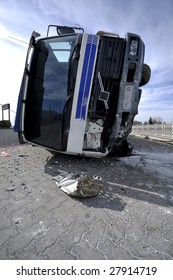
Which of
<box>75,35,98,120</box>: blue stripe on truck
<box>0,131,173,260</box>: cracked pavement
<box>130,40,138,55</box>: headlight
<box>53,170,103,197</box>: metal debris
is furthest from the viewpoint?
<box>130,40,138,55</box>: headlight

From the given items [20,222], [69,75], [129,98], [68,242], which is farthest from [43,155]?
[68,242]

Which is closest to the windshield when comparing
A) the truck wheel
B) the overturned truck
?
the overturned truck


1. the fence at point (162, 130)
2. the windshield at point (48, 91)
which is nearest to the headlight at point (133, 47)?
the windshield at point (48, 91)

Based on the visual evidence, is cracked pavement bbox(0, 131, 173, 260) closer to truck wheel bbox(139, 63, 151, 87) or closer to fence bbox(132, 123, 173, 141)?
truck wheel bbox(139, 63, 151, 87)

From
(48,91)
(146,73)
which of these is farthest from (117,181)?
(146,73)

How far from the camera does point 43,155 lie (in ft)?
14.2

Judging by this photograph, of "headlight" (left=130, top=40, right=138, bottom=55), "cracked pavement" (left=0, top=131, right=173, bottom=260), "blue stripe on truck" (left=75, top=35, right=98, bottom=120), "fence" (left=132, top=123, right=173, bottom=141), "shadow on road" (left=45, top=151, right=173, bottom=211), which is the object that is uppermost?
"headlight" (left=130, top=40, right=138, bottom=55)

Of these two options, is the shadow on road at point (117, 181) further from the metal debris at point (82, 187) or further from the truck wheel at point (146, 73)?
the truck wheel at point (146, 73)

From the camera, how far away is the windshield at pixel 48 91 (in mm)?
3256

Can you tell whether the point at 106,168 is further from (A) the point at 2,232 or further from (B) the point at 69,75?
(A) the point at 2,232

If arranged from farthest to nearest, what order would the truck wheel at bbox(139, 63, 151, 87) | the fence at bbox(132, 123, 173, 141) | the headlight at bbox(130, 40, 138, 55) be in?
the fence at bbox(132, 123, 173, 141)
the truck wheel at bbox(139, 63, 151, 87)
the headlight at bbox(130, 40, 138, 55)

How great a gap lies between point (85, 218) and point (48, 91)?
91.6 inches

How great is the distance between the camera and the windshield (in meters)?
3.26

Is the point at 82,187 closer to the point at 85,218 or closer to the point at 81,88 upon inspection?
the point at 85,218
